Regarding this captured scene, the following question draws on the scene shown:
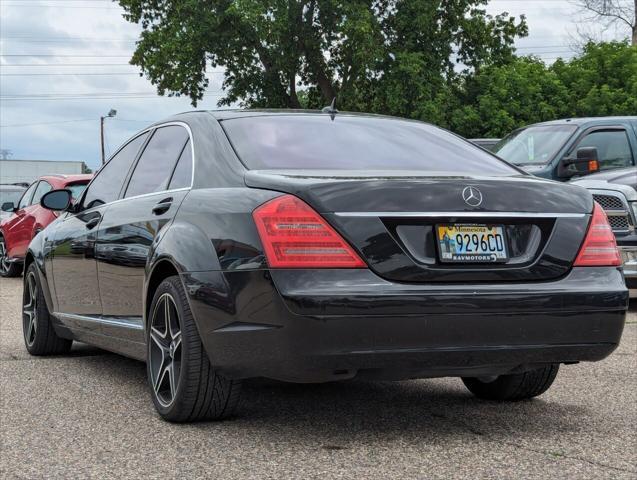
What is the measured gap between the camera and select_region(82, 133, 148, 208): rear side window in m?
6.53

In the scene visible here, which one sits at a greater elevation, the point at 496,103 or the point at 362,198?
the point at 362,198

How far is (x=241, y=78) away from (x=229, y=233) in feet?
117

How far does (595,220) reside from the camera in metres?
4.83

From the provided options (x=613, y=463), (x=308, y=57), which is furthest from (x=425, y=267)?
(x=308, y=57)

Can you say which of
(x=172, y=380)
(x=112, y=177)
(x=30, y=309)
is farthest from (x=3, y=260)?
(x=172, y=380)

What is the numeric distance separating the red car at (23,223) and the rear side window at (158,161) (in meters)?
8.96

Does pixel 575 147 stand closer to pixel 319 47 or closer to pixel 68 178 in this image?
pixel 68 178

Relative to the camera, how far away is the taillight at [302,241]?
4305mm

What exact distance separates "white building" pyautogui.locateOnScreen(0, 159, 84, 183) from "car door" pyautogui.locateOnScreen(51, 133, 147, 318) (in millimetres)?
67437

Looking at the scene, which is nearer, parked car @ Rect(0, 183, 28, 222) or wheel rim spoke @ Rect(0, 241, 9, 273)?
wheel rim spoke @ Rect(0, 241, 9, 273)

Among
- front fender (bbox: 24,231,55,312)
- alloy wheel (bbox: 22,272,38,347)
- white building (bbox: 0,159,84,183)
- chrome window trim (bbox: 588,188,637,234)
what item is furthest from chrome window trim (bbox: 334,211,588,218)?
white building (bbox: 0,159,84,183)

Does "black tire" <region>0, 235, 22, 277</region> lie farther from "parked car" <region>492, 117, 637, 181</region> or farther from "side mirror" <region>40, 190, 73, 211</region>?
"side mirror" <region>40, 190, 73, 211</region>

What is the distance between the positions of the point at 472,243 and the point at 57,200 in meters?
3.76

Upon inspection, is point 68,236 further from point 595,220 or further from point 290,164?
point 595,220
